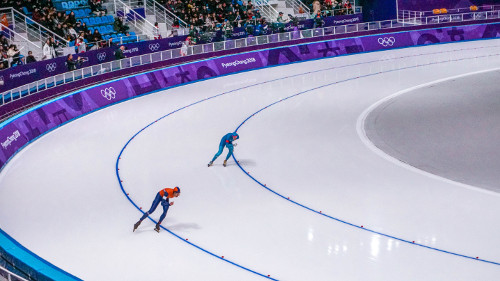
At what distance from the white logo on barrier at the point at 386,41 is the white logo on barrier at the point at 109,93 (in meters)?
14.9

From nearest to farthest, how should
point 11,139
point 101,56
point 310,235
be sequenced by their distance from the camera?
1. point 310,235
2. point 11,139
3. point 101,56

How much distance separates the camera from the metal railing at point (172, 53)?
1906 centimetres

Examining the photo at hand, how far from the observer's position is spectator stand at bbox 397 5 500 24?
112ft

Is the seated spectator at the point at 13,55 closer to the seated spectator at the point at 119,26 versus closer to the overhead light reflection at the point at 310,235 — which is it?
the seated spectator at the point at 119,26

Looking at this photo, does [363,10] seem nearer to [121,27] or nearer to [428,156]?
[121,27]

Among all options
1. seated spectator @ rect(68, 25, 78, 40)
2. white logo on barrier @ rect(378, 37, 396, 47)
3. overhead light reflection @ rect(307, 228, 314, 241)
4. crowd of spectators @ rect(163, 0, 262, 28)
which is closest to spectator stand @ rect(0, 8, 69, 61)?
seated spectator @ rect(68, 25, 78, 40)

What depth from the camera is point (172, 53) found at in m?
26.0

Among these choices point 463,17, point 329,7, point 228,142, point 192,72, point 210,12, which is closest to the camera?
point 228,142

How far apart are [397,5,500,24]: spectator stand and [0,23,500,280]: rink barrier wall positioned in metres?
0.74

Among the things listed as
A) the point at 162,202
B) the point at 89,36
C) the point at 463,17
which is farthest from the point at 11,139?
the point at 463,17

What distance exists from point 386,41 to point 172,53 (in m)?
11.7

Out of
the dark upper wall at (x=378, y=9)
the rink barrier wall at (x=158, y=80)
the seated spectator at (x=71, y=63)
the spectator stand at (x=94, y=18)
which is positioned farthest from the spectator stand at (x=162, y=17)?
the dark upper wall at (x=378, y=9)

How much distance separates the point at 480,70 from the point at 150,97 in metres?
12.4

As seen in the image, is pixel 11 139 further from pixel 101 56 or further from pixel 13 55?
pixel 101 56
